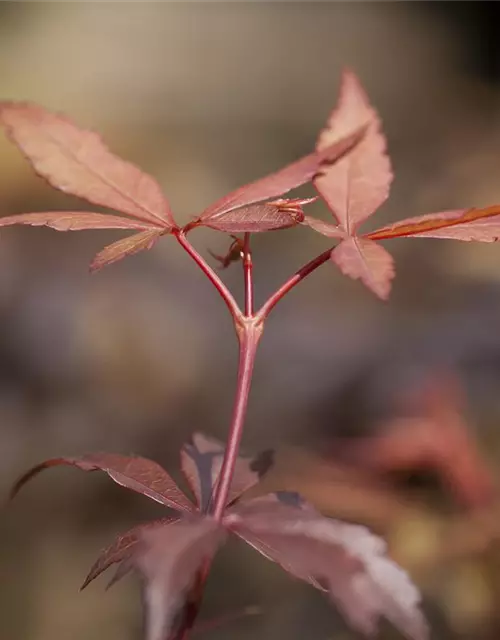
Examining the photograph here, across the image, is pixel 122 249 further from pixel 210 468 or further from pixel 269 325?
pixel 269 325

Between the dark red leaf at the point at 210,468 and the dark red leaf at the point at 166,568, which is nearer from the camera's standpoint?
the dark red leaf at the point at 166,568

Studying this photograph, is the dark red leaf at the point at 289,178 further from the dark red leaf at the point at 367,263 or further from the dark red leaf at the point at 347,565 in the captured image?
the dark red leaf at the point at 347,565

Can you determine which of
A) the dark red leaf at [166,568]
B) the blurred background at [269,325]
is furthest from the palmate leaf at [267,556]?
the blurred background at [269,325]

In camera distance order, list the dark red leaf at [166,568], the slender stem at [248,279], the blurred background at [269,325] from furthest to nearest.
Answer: the blurred background at [269,325] < the slender stem at [248,279] < the dark red leaf at [166,568]

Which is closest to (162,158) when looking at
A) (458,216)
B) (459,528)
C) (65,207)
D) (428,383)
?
(65,207)

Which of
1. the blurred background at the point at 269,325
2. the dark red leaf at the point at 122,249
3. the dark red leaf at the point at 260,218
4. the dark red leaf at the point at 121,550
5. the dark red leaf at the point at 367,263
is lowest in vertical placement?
the blurred background at the point at 269,325

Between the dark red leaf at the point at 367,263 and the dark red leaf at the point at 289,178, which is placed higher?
the dark red leaf at the point at 289,178

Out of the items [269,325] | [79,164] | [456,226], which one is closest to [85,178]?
[79,164]
